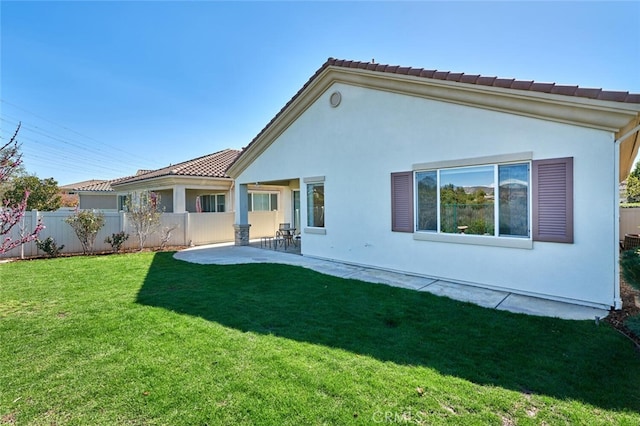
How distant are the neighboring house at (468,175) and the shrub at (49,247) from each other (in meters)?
10.5

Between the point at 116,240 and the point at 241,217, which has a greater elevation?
the point at 241,217

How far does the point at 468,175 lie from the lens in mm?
7832

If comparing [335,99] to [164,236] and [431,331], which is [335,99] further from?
[164,236]

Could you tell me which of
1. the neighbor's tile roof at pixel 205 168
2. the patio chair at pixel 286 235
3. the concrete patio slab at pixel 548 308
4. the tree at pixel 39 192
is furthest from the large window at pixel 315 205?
the tree at pixel 39 192

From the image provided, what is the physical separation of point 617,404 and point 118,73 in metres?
20.9

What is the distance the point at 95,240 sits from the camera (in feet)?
45.1

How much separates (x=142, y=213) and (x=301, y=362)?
13.2 meters

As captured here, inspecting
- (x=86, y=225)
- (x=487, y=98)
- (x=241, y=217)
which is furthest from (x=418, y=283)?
(x=86, y=225)

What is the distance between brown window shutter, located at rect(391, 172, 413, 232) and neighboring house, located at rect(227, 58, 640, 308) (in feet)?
0.10

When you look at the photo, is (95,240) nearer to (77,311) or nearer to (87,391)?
(77,311)

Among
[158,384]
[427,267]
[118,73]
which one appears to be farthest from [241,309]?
[118,73]

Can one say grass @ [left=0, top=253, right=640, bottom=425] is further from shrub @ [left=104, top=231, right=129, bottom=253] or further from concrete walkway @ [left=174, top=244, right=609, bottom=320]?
shrub @ [left=104, top=231, right=129, bottom=253]

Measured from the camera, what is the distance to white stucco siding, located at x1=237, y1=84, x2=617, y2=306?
20.4 ft

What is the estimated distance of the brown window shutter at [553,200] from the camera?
6.42 m
